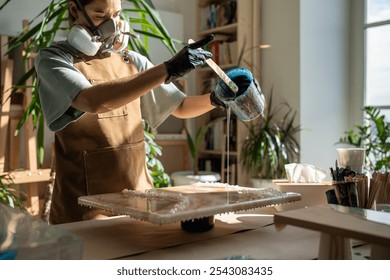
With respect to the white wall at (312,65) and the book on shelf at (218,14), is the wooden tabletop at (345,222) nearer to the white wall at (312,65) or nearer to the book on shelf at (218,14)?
the white wall at (312,65)

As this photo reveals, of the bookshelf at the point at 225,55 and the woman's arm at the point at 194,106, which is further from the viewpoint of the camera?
the bookshelf at the point at 225,55

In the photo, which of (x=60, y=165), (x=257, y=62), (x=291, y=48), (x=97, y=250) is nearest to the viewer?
(x=97, y=250)

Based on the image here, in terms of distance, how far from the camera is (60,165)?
5.08 feet

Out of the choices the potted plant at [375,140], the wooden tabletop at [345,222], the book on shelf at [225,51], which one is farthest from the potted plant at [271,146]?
the wooden tabletop at [345,222]

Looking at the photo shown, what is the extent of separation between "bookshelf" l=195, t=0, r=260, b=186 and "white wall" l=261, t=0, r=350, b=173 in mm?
131

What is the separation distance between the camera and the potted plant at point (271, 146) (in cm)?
350

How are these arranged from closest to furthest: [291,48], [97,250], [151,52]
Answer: [97,250] < [291,48] < [151,52]

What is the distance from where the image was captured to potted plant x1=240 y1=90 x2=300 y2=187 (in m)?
3.50

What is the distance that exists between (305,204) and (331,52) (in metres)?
2.74

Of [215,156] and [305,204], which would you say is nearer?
[305,204]

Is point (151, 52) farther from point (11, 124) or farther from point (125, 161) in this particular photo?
point (125, 161)

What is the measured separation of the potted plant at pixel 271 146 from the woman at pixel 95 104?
1.86m

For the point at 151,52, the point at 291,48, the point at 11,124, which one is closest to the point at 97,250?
the point at 11,124

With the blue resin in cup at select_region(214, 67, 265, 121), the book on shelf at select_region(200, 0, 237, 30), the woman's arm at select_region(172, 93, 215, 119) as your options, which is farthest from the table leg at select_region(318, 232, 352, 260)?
the book on shelf at select_region(200, 0, 237, 30)
